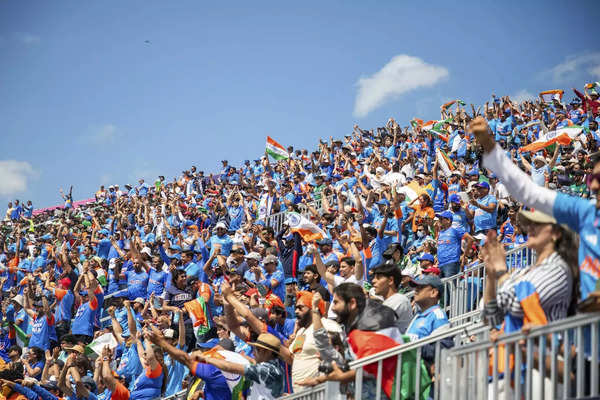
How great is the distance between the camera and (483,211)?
448 inches

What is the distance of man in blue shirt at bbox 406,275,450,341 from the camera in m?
5.64

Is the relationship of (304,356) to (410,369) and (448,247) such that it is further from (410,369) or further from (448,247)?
(448,247)

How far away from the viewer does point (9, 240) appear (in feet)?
87.9

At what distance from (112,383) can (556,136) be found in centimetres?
1032

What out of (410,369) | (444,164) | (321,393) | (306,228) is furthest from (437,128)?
(410,369)

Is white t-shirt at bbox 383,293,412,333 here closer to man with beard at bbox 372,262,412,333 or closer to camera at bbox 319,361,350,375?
man with beard at bbox 372,262,412,333

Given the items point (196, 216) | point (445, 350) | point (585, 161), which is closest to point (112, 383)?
point (445, 350)

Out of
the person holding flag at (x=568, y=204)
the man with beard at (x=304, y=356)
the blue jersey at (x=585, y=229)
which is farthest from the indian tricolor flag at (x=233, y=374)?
the blue jersey at (x=585, y=229)

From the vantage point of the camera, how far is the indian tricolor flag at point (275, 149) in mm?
22111

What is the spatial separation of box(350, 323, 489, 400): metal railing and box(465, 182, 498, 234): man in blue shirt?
20.5ft

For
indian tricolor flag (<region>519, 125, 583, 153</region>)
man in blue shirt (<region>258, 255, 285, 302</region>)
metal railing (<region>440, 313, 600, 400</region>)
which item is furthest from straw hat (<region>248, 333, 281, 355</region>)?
indian tricolor flag (<region>519, 125, 583, 153</region>)

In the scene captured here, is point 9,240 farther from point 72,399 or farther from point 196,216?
point 72,399

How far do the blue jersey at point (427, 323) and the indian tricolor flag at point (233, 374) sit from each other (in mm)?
1592

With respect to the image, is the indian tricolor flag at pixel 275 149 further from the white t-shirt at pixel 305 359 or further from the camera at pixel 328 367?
the camera at pixel 328 367
